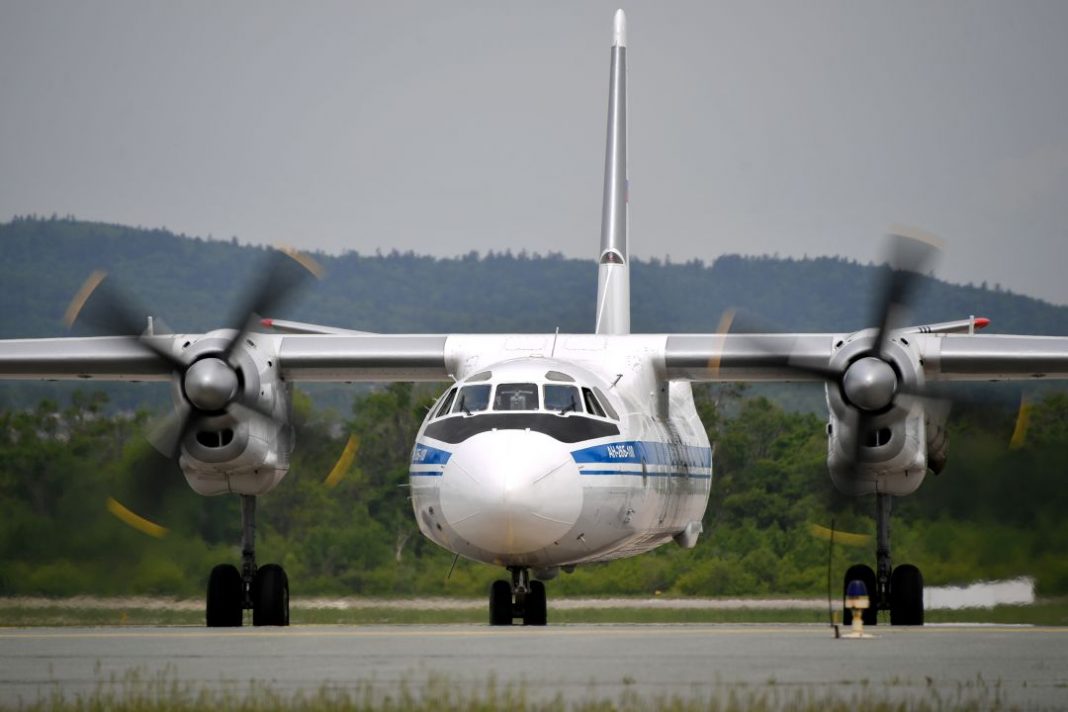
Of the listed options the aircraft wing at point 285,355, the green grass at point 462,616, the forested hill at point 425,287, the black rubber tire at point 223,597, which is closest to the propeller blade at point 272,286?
the aircraft wing at point 285,355

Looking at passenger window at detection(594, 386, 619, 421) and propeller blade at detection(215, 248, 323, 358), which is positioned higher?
propeller blade at detection(215, 248, 323, 358)

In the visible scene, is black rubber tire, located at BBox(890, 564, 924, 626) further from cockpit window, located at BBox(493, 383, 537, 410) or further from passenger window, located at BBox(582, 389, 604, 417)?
cockpit window, located at BBox(493, 383, 537, 410)

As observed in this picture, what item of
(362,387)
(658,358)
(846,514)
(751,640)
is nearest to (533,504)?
(751,640)

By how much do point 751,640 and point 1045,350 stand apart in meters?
7.38

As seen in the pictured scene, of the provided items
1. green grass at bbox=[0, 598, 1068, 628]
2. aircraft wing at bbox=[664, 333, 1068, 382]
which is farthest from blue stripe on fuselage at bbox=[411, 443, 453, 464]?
green grass at bbox=[0, 598, 1068, 628]

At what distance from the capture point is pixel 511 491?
50.4 ft

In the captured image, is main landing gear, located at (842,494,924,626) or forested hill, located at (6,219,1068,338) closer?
main landing gear, located at (842,494,924,626)

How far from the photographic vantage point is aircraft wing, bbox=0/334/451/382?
65.9 ft

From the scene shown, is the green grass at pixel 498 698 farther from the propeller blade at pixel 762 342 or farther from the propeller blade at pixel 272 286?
the propeller blade at pixel 272 286

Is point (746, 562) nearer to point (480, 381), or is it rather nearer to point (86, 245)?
point (480, 381)

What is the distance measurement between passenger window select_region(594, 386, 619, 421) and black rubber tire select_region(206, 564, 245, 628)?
16.5 feet

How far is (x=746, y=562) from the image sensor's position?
27.8 metres

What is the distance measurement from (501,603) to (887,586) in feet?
14.4

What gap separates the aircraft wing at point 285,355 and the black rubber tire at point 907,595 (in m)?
5.59
